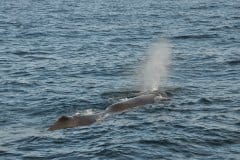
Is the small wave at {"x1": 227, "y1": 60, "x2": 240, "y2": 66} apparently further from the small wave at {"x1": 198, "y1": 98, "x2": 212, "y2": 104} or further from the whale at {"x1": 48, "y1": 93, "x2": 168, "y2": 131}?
the whale at {"x1": 48, "y1": 93, "x2": 168, "y2": 131}

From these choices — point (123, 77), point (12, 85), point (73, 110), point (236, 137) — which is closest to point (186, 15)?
point (123, 77)

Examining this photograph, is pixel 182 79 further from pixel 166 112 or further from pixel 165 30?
pixel 165 30

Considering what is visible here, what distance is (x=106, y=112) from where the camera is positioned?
26625 mm

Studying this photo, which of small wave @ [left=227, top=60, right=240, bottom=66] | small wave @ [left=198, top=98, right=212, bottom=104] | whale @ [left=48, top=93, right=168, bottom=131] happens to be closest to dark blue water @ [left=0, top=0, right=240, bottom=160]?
small wave @ [left=227, top=60, right=240, bottom=66]

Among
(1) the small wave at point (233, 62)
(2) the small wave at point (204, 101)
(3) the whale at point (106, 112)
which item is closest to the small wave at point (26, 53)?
(1) the small wave at point (233, 62)

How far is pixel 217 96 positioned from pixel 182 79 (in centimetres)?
464

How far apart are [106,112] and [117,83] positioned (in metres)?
6.95

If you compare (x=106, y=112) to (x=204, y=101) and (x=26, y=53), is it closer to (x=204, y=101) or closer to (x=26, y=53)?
(x=204, y=101)

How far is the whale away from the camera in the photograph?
24266 mm

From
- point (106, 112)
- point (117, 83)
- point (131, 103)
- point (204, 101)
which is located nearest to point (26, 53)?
point (117, 83)

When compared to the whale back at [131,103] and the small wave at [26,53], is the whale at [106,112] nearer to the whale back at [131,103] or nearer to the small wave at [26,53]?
the whale back at [131,103]

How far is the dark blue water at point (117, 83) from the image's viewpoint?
22.3 m

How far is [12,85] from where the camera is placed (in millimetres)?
33250

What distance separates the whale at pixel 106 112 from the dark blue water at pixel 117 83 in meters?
0.43
